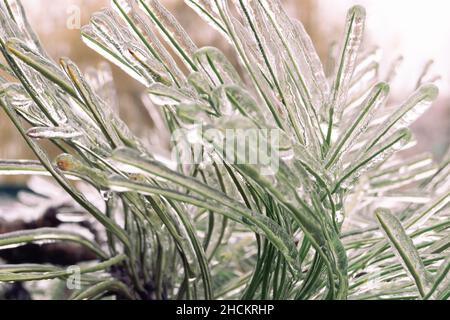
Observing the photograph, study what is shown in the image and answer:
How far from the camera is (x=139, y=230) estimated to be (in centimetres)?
15

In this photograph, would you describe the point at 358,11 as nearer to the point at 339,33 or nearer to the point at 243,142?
the point at 243,142

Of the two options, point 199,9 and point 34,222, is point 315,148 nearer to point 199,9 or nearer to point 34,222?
point 199,9

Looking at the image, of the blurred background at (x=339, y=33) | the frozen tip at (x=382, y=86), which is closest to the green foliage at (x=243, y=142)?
the frozen tip at (x=382, y=86)

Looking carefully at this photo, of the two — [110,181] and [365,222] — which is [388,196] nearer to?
[365,222]

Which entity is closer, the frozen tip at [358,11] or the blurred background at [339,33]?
the frozen tip at [358,11]

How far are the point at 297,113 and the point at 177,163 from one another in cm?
6

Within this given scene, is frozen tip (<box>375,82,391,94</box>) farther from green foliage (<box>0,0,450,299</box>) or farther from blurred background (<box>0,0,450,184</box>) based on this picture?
blurred background (<box>0,0,450,184</box>)

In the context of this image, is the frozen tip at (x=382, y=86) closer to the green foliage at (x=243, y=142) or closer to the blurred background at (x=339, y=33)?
the green foliage at (x=243, y=142)

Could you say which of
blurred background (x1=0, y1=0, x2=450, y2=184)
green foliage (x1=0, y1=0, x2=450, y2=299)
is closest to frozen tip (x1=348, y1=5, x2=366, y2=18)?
green foliage (x1=0, y1=0, x2=450, y2=299)

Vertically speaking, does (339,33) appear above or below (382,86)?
above

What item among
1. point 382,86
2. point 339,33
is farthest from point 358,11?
point 339,33

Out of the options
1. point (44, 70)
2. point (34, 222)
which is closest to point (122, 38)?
point (44, 70)

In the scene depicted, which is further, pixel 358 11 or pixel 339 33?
pixel 339 33
